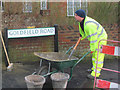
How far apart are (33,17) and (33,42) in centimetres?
90

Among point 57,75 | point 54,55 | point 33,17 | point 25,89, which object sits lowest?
point 25,89

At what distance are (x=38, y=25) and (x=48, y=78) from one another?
6.95ft

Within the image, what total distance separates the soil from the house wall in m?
0.46

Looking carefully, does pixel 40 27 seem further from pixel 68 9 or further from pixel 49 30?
pixel 68 9

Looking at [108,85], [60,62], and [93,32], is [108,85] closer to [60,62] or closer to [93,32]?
[60,62]

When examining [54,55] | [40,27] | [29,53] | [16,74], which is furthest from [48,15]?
[16,74]

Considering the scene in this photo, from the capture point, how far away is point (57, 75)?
14.3 ft

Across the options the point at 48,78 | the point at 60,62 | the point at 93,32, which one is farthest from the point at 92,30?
the point at 48,78

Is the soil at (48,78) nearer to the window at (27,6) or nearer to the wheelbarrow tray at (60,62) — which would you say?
the wheelbarrow tray at (60,62)

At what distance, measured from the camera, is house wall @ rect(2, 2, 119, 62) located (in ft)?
20.0

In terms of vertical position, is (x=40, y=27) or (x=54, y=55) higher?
(x=40, y=27)

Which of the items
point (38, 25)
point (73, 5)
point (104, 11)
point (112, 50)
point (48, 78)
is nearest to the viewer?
point (112, 50)

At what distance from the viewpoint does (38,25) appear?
640cm

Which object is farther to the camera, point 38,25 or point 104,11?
point 104,11
